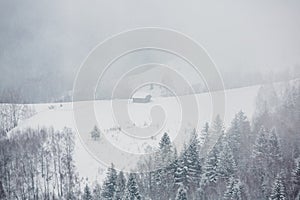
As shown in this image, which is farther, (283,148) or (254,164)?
(283,148)

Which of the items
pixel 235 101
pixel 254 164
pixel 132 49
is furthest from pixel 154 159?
pixel 235 101

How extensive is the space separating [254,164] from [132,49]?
17.7 meters

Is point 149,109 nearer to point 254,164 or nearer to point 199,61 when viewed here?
point 199,61

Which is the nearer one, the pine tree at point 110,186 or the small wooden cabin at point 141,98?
the pine tree at point 110,186

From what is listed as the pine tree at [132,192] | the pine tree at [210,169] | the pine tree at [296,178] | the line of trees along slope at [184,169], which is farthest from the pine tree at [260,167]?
the pine tree at [132,192]

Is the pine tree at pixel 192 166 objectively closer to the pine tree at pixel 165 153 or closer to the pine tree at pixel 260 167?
the pine tree at pixel 165 153

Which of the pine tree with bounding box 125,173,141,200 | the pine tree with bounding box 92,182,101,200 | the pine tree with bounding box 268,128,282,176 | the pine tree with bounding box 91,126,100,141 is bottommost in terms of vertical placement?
the pine tree with bounding box 125,173,141,200

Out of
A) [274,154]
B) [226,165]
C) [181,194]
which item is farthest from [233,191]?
[274,154]

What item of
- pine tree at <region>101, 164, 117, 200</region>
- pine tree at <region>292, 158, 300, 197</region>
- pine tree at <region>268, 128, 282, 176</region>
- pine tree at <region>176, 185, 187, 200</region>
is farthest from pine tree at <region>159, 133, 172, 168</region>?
pine tree at <region>292, 158, 300, 197</region>

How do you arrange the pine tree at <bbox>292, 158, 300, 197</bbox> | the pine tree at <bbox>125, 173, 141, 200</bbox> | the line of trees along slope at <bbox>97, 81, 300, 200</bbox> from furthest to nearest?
1. the line of trees along slope at <bbox>97, 81, 300, 200</bbox>
2. the pine tree at <bbox>125, 173, 141, 200</bbox>
3. the pine tree at <bbox>292, 158, 300, 197</bbox>

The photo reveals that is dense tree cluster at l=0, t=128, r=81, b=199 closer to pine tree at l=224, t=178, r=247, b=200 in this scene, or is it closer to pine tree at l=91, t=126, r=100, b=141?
pine tree at l=91, t=126, r=100, b=141

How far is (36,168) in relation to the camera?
122 ft

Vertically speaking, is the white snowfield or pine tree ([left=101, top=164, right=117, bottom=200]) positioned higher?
the white snowfield

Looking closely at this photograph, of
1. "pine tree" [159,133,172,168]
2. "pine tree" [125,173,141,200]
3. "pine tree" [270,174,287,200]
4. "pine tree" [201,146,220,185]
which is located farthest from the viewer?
"pine tree" [159,133,172,168]
